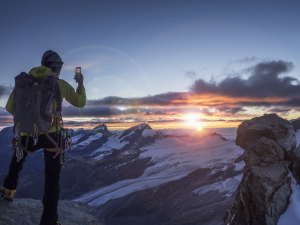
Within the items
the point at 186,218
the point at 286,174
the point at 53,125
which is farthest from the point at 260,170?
the point at 186,218

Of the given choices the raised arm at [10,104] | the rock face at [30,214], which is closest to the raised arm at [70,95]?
the raised arm at [10,104]

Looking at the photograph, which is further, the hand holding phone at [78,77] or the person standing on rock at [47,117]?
the hand holding phone at [78,77]

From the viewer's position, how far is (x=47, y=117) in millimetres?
4090

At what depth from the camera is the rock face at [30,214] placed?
5.19 meters

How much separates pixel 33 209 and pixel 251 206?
443 inches

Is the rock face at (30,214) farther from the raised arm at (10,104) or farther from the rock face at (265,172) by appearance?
the rock face at (265,172)

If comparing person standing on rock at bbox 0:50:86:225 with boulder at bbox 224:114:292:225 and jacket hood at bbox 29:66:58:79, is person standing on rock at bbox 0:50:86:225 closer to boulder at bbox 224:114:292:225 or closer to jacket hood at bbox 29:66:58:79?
jacket hood at bbox 29:66:58:79

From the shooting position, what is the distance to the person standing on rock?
3.99 meters

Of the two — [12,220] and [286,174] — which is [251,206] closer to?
[286,174]

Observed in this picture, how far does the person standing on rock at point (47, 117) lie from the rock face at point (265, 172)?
10.1m

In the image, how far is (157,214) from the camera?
139500mm

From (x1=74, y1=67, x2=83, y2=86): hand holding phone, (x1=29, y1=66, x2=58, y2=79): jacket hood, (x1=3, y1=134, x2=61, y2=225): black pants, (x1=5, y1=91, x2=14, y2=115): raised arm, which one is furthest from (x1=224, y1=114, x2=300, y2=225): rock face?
(x1=5, y1=91, x2=14, y2=115): raised arm

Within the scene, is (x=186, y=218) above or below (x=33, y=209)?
below

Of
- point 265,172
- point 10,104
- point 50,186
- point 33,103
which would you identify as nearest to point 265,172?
point 265,172
